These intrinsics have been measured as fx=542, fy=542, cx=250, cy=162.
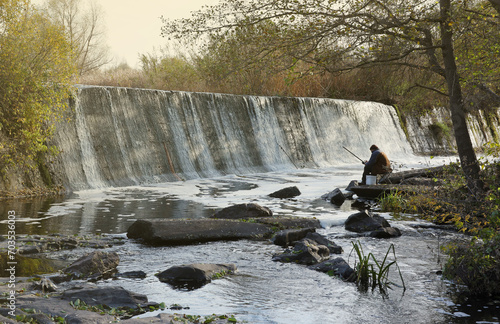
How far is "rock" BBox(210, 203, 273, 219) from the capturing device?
9.86m

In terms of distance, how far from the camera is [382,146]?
26109mm

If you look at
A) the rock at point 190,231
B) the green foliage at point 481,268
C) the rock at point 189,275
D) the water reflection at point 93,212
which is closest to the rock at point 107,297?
the rock at point 189,275

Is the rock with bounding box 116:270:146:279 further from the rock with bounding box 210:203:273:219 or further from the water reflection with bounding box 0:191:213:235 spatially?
the rock with bounding box 210:203:273:219

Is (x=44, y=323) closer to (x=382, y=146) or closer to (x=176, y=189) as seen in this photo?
(x=176, y=189)

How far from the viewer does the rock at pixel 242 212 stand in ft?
32.3

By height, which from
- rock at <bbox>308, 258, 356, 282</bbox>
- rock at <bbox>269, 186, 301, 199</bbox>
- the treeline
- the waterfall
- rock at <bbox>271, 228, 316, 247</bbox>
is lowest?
rock at <bbox>308, 258, 356, 282</bbox>

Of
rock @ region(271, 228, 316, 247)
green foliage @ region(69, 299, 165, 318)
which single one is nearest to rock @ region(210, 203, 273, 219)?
rock @ region(271, 228, 316, 247)

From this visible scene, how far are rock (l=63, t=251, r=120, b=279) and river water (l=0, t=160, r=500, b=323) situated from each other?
0.22 meters

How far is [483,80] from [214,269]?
18.8 ft

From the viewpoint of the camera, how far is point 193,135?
18.1m

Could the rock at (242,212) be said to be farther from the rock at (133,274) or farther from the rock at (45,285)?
the rock at (45,285)

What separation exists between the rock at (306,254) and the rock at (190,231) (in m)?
1.42

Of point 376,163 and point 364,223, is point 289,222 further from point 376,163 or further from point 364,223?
point 376,163

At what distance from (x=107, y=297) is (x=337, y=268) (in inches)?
112
